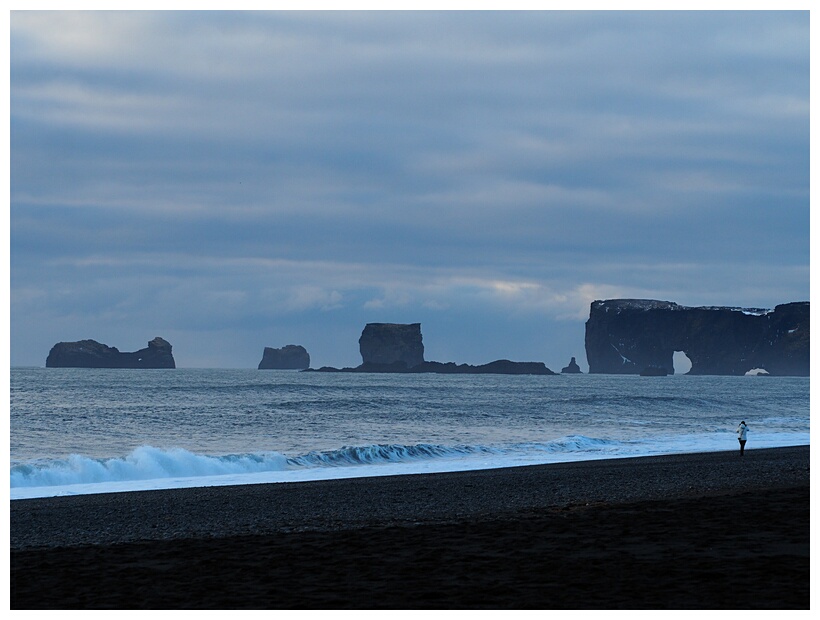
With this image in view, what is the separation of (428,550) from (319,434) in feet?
128

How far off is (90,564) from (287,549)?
104 inches

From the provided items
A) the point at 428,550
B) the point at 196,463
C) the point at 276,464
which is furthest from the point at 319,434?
the point at 428,550

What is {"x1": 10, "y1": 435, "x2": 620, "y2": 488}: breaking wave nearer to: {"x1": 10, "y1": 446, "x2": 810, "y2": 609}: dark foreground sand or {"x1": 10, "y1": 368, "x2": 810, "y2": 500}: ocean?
{"x1": 10, "y1": 368, "x2": 810, "y2": 500}: ocean

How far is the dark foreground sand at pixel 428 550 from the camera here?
10008 millimetres

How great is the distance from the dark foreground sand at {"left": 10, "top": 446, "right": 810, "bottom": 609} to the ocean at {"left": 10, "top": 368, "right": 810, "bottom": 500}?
1069cm

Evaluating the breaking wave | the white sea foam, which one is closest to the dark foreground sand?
the white sea foam

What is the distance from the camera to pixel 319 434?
51344 millimetres

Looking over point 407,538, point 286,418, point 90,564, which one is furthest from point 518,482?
point 286,418

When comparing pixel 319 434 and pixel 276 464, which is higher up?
pixel 276 464

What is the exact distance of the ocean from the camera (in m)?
33.6

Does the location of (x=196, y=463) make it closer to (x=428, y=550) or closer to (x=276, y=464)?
(x=276, y=464)
